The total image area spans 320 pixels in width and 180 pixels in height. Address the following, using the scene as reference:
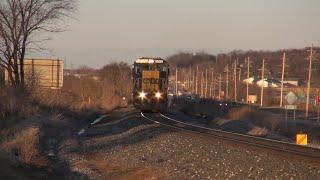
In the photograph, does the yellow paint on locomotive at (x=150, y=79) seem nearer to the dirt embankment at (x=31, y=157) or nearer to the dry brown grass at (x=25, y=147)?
the dirt embankment at (x=31, y=157)

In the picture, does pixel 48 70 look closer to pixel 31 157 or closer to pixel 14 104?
pixel 14 104

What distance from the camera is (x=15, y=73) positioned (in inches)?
→ 1832

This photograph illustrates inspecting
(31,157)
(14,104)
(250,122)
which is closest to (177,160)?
(31,157)

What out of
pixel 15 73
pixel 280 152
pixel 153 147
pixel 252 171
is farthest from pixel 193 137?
pixel 15 73

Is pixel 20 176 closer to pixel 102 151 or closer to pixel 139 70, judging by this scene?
pixel 102 151

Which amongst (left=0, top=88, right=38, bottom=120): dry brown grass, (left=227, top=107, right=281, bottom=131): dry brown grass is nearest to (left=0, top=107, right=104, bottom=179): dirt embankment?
(left=0, top=88, right=38, bottom=120): dry brown grass

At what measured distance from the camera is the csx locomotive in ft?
165

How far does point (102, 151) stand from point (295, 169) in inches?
417

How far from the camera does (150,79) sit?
165ft

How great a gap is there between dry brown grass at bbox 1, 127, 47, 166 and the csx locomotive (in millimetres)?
24714

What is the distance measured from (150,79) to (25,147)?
2829 cm

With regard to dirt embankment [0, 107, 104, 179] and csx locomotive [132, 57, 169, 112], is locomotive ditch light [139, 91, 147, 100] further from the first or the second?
dirt embankment [0, 107, 104, 179]

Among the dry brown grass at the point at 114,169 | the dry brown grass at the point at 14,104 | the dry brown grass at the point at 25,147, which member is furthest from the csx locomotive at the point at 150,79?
the dry brown grass at the point at 114,169

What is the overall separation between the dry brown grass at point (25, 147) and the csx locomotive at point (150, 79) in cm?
2471
